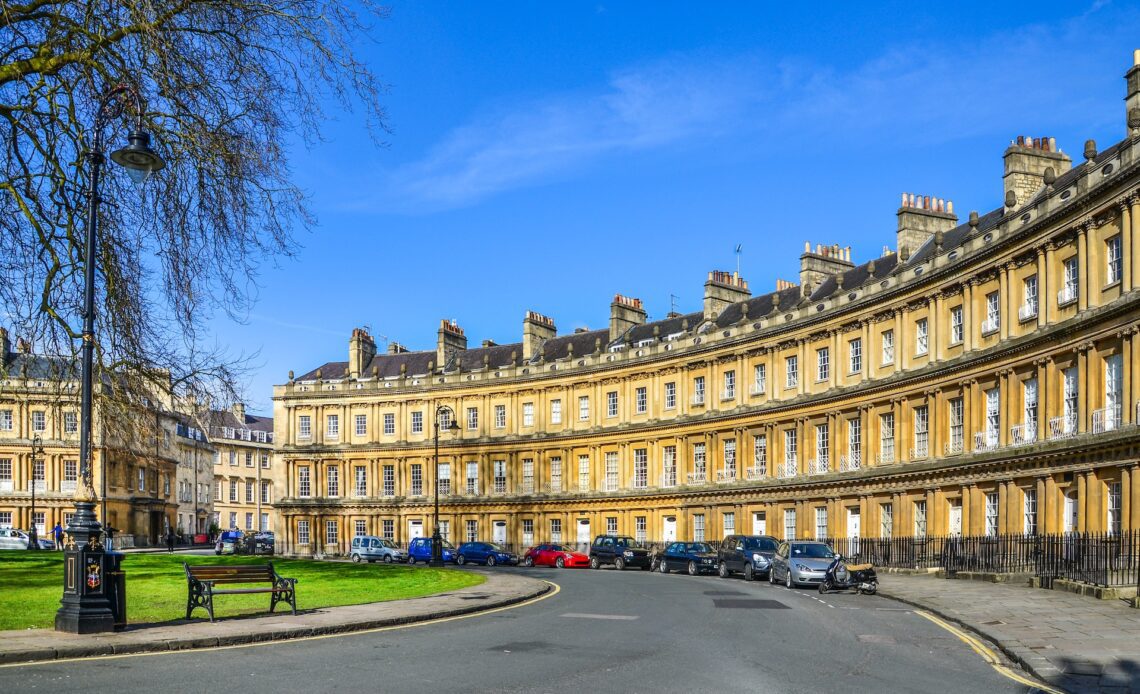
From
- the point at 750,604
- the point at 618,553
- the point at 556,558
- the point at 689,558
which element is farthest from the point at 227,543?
the point at 750,604

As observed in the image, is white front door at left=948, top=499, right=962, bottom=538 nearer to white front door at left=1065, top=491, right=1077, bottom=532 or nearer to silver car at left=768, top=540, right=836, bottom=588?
white front door at left=1065, top=491, right=1077, bottom=532

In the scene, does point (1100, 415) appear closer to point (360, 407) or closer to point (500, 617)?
point (500, 617)

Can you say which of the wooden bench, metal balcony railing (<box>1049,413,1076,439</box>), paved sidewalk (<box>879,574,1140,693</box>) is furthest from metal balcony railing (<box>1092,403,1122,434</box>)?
the wooden bench

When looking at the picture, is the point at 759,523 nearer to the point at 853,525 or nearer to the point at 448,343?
the point at 853,525

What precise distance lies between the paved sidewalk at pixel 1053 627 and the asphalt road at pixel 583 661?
82 centimetres

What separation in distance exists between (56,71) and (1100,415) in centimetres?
3114

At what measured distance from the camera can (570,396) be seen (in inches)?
2835

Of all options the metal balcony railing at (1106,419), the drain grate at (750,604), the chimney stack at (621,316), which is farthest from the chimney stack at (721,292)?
the drain grate at (750,604)

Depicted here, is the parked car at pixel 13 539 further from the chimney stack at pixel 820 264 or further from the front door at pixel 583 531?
the chimney stack at pixel 820 264

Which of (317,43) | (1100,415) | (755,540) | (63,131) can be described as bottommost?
(755,540)

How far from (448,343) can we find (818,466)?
1412 inches

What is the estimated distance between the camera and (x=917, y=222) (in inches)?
2069

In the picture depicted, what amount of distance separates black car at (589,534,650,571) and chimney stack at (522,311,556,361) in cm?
2359

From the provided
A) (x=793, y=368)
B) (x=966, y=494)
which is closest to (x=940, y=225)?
(x=793, y=368)
